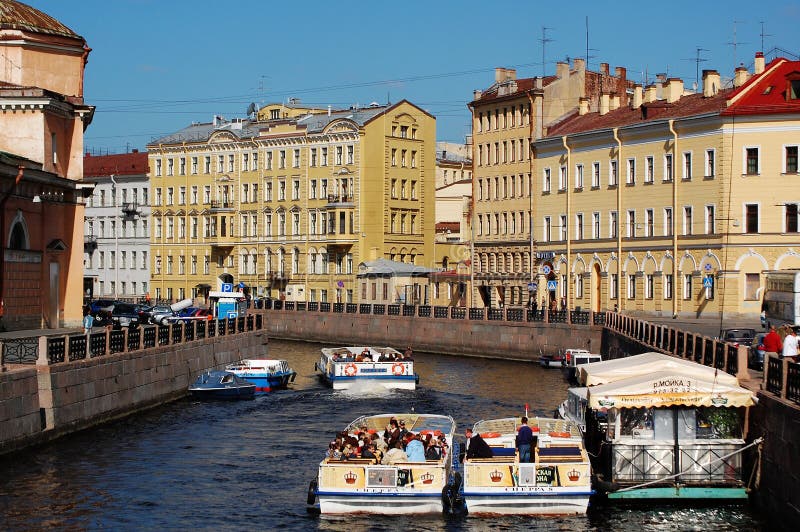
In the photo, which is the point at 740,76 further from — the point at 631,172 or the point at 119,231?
the point at 119,231

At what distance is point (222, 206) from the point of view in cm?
10456

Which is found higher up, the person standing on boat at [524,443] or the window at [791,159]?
the window at [791,159]

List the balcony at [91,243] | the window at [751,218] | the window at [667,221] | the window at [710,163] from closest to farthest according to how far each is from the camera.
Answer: the window at [751,218] → the window at [710,163] → the window at [667,221] → the balcony at [91,243]

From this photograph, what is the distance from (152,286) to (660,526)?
3473 inches

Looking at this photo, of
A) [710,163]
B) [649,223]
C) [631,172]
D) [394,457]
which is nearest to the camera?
[394,457]

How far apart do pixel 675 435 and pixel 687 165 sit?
42.8 meters

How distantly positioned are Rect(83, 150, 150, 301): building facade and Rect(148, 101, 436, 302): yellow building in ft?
6.49

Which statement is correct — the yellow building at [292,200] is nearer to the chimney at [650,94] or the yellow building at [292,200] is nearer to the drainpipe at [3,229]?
the chimney at [650,94]

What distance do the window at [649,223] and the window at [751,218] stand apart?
6679 mm

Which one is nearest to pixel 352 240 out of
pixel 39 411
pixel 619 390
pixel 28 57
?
pixel 28 57

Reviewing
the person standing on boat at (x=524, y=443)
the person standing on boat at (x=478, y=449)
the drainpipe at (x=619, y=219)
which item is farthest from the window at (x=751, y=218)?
the person standing on boat at (x=478, y=449)

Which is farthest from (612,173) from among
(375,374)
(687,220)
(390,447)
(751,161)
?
(390,447)

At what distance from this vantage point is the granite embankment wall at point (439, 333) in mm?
66000

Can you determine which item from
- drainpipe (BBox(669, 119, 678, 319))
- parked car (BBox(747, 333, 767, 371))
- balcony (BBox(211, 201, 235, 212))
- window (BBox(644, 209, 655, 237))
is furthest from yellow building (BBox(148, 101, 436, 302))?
parked car (BBox(747, 333, 767, 371))
